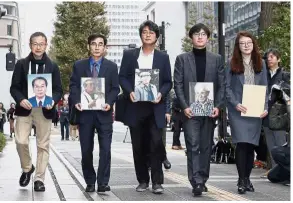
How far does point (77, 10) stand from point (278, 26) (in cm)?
5443

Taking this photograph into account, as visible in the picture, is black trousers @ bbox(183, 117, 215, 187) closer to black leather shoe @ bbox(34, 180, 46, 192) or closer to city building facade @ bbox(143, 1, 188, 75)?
black leather shoe @ bbox(34, 180, 46, 192)

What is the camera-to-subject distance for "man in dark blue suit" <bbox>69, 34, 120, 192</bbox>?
26.3 ft

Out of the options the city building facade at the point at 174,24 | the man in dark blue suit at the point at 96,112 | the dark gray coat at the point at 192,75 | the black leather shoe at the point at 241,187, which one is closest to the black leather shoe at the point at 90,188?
the man in dark blue suit at the point at 96,112

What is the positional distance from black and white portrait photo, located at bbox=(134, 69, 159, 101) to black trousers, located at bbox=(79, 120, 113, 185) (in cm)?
52

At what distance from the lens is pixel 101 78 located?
26.4ft

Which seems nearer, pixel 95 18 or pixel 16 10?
pixel 95 18

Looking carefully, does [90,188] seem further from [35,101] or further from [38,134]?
[35,101]

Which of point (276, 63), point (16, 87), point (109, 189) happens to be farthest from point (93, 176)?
point (276, 63)

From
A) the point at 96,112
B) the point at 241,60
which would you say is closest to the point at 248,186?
the point at 241,60

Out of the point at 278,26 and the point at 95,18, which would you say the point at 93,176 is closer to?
the point at 278,26

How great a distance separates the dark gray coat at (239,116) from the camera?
26.7 ft

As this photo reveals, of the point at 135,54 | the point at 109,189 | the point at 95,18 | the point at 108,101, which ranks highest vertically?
the point at 95,18

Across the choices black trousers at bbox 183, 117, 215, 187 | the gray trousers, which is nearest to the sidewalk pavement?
black trousers at bbox 183, 117, 215, 187

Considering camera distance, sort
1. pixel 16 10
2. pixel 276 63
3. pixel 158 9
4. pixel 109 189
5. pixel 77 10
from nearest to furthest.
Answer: pixel 109 189 → pixel 276 63 → pixel 77 10 → pixel 16 10 → pixel 158 9
